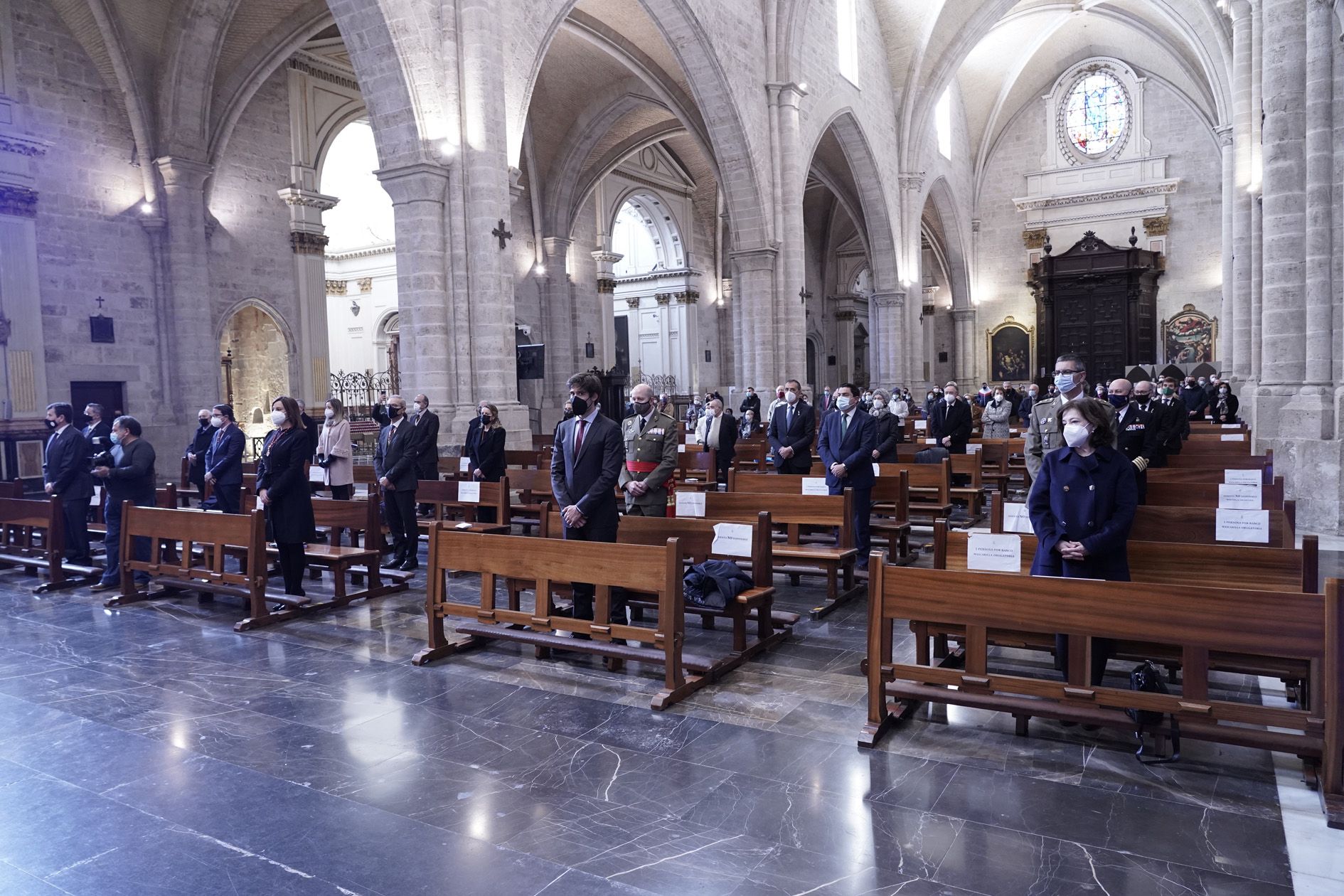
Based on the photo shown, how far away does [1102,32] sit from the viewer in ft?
98.8

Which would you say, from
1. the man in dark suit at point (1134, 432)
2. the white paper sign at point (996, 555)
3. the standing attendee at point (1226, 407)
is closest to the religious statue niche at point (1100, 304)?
the standing attendee at point (1226, 407)

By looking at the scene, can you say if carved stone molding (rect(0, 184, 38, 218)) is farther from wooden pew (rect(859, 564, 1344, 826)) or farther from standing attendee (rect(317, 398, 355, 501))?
wooden pew (rect(859, 564, 1344, 826))

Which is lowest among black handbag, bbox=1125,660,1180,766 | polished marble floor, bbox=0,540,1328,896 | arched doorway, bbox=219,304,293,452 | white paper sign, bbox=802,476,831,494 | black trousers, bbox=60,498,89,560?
polished marble floor, bbox=0,540,1328,896

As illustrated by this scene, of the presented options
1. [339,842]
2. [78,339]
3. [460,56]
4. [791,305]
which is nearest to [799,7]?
[791,305]

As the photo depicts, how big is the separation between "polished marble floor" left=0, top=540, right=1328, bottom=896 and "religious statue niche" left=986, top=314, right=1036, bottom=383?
29887 mm

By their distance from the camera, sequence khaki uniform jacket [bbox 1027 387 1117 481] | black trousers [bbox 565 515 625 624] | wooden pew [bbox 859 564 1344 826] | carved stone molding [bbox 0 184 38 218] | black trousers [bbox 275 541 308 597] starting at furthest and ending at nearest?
carved stone molding [bbox 0 184 38 218]
black trousers [bbox 275 541 308 597]
black trousers [bbox 565 515 625 624]
khaki uniform jacket [bbox 1027 387 1117 481]
wooden pew [bbox 859 564 1344 826]

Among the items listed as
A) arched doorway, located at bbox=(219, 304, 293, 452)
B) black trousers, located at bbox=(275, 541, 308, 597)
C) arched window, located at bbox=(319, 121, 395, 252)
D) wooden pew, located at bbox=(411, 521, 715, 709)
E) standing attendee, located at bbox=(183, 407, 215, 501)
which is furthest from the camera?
arched window, located at bbox=(319, 121, 395, 252)

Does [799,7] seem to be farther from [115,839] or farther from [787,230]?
[115,839]

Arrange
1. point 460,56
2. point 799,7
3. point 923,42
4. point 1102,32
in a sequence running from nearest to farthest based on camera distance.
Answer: point 460,56 < point 799,7 < point 923,42 < point 1102,32

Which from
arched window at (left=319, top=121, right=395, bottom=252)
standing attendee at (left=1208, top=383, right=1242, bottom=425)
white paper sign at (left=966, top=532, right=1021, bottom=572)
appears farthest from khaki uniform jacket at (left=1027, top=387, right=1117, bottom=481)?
arched window at (left=319, top=121, right=395, bottom=252)

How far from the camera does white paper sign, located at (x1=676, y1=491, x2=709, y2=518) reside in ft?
21.1

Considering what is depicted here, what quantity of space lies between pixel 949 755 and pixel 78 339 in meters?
16.7

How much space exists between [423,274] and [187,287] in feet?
26.6

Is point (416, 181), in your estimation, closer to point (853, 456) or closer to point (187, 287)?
point (853, 456)
